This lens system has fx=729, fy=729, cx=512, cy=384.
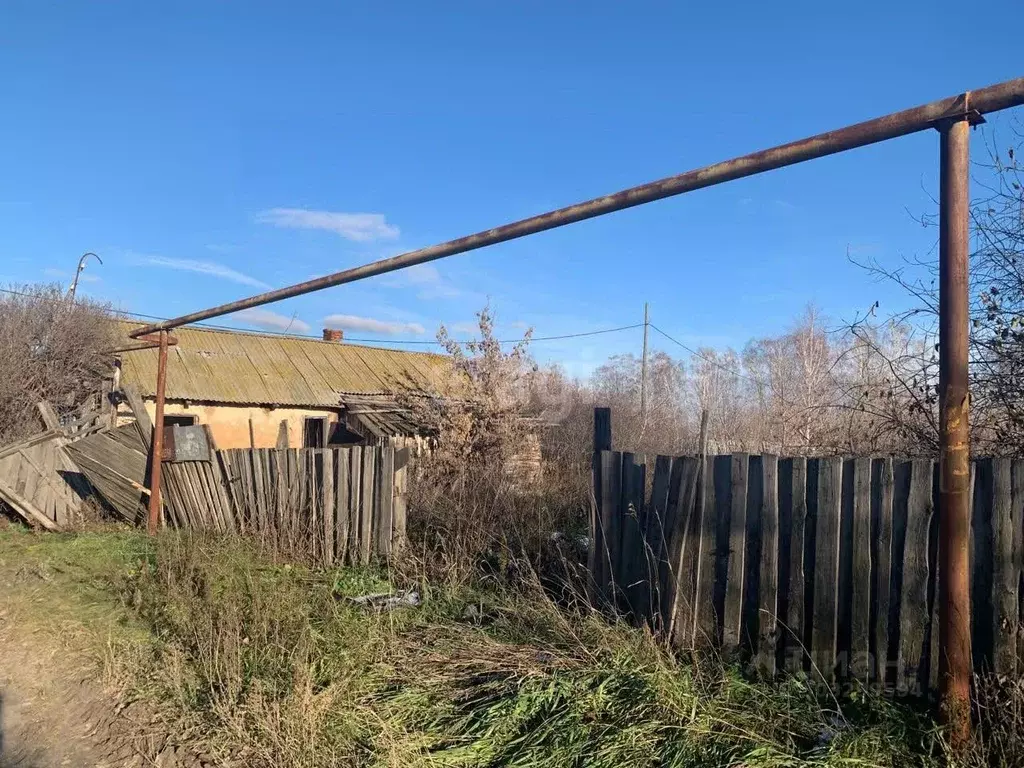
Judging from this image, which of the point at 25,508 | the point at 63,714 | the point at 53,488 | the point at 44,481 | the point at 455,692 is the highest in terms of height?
the point at 44,481

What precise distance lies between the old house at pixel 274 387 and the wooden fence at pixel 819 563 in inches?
557

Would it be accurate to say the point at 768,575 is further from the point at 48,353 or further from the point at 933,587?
the point at 48,353

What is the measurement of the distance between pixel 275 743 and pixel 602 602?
2.32 meters

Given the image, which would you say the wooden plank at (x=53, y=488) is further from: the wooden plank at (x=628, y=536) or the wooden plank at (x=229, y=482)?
the wooden plank at (x=628, y=536)

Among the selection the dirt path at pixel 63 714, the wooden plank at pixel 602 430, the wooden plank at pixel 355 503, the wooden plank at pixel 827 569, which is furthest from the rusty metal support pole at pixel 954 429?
the wooden plank at pixel 355 503

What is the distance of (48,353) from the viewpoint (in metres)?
16.8

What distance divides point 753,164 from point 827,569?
2.12 meters

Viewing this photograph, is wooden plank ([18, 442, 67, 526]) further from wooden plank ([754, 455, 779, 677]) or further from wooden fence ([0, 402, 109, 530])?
wooden plank ([754, 455, 779, 677])

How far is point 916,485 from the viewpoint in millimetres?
3580

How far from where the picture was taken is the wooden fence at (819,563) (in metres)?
3.35

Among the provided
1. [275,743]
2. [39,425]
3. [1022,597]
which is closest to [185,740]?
[275,743]

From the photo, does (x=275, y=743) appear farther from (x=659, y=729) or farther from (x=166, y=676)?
(x=659, y=729)

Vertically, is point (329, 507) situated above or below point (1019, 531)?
below

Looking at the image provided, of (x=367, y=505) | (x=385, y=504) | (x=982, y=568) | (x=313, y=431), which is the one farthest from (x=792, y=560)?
(x=313, y=431)
